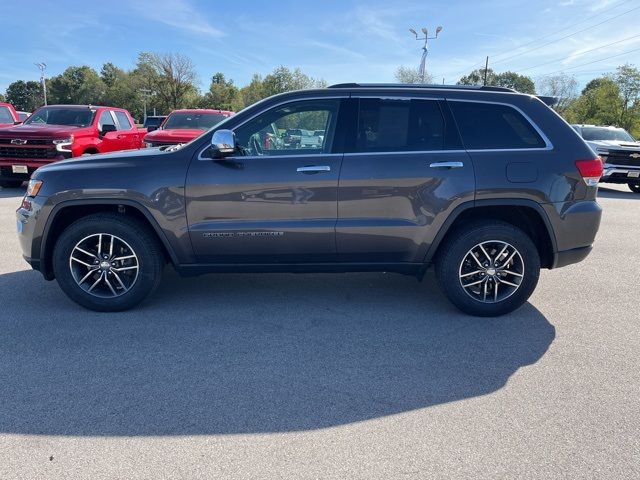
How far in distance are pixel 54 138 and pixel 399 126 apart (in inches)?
350

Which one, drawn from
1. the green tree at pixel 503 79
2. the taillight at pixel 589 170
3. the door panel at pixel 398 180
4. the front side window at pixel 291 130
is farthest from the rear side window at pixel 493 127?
the green tree at pixel 503 79

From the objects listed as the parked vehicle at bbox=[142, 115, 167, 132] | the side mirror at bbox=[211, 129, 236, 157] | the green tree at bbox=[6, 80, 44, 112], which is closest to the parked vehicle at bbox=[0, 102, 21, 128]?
the parked vehicle at bbox=[142, 115, 167, 132]

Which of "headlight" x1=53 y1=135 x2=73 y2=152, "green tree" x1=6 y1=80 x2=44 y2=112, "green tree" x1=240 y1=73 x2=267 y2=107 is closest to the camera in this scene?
"headlight" x1=53 y1=135 x2=73 y2=152

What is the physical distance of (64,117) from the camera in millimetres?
11492

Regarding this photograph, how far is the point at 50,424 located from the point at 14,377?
676 millimetres

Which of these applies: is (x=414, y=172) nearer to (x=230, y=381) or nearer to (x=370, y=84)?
(x=370, y=84)

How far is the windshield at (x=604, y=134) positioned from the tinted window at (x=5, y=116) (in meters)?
16.7

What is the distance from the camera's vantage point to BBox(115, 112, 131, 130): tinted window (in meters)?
12.6

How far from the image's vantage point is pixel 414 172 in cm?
400

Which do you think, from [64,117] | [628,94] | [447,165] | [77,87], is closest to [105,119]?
[64,117]

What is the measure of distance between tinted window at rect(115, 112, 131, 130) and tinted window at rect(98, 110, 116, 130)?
0.37 metres

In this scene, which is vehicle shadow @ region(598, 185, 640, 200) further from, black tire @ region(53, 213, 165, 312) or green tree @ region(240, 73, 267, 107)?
green tree @ region(240, 73, 267, 107)

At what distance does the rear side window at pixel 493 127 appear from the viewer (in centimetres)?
411

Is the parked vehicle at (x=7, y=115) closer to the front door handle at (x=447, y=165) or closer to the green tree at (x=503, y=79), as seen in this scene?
the front door handle at (x=447, y=165)
